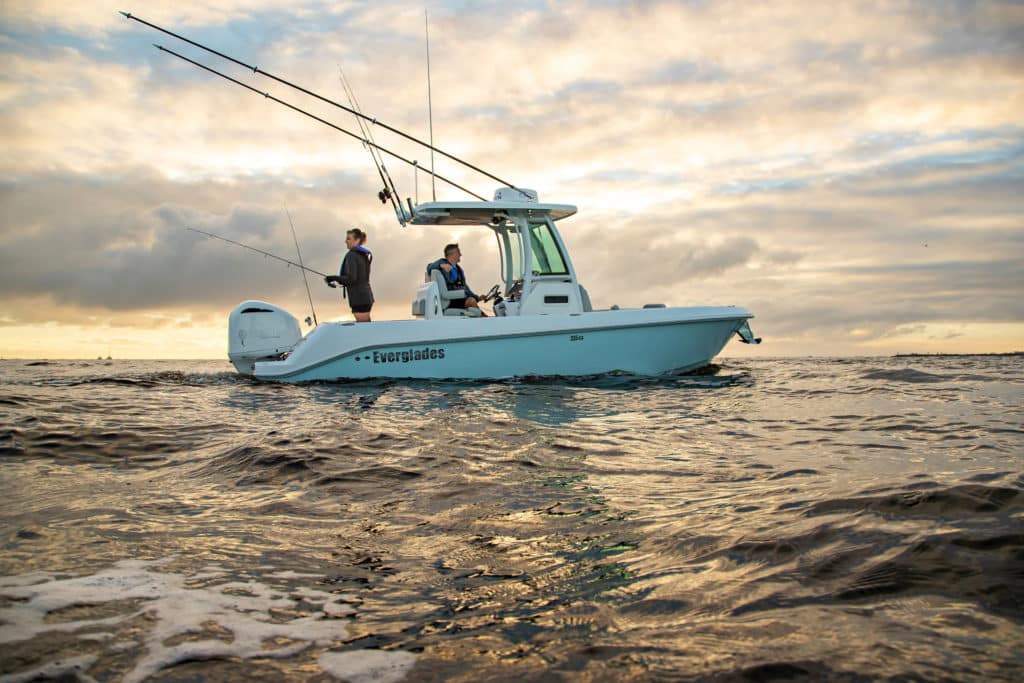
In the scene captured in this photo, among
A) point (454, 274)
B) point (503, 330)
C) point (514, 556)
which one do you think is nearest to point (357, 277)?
point (454, 274)

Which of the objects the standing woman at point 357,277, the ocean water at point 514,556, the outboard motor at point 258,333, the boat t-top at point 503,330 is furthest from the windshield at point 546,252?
the ocean water at point 514,556

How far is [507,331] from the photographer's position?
10469mm

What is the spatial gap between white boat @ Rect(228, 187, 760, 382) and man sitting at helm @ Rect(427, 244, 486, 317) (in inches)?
5.2

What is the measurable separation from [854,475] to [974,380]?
10255 mm

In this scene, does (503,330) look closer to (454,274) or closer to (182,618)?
(454,274)

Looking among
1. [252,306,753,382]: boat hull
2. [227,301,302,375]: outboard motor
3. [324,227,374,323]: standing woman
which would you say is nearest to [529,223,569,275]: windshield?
[252,306,753,382]: boat hull

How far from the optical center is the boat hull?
1027 cm

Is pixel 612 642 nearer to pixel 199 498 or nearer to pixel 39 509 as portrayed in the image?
pixel 199 498

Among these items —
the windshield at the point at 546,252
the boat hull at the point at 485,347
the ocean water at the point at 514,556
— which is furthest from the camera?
the windshield at the point at 546,252

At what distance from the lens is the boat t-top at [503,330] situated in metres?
10.3

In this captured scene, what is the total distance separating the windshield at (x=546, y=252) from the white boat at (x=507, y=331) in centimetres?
2

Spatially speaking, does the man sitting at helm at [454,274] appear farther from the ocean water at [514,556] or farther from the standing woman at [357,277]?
the ocean water at [514,556]

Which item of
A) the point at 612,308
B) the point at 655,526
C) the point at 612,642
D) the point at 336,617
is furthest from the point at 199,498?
the point at 612,308

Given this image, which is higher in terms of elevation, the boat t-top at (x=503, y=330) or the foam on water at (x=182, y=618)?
the boat t-top at (x=503, y=330)
